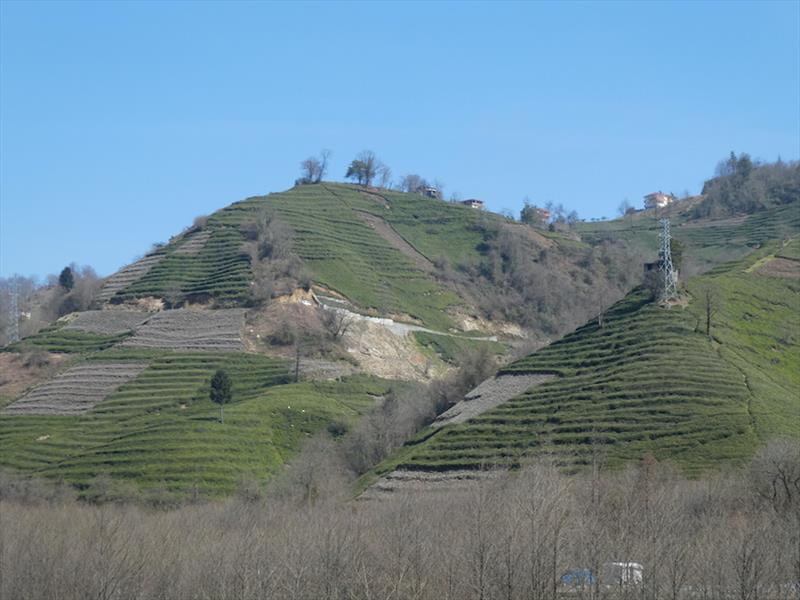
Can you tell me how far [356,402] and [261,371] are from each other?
11.2 meters

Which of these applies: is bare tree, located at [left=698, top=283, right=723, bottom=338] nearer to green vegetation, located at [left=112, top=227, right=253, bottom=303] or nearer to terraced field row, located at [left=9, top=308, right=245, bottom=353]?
terraced field row, located at [left=9, top=308, right=245, bottom=353]

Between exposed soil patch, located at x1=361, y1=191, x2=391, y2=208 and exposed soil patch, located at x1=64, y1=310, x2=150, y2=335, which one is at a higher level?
exposed soil patch, located at x1=361, y1=191, x2=391, y2=208

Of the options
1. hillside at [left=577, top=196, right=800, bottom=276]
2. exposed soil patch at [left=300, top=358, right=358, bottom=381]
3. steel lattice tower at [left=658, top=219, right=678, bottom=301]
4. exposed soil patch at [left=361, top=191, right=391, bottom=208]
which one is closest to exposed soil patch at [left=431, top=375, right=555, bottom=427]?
steel lattice tower at [left=658, top=219, right=678, bottom=301]

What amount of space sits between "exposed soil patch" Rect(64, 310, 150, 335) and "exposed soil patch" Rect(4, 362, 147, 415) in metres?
12.2

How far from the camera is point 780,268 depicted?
12219cm

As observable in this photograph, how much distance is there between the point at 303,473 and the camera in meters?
85.7

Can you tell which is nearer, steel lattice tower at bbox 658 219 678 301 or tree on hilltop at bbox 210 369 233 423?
steel lattice tower at bbox 658 219 678 301

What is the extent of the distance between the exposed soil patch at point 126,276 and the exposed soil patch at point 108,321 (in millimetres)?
5201

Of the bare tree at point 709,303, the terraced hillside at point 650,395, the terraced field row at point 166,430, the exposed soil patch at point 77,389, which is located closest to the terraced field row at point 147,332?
the terraced field row at point 166,430

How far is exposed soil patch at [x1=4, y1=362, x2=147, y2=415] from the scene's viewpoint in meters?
108

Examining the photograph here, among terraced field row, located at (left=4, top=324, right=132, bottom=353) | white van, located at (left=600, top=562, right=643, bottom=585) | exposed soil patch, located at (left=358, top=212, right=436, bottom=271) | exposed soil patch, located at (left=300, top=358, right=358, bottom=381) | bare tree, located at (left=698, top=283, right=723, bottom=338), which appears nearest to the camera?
white van, located at (left=600, top=562, right=643, bottom=585)

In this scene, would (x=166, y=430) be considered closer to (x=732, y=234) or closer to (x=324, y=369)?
(x=324, y=369)

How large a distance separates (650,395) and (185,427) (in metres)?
37.6

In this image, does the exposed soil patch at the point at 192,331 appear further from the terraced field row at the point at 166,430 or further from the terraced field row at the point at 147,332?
the terraced field row at the point at 166,430
